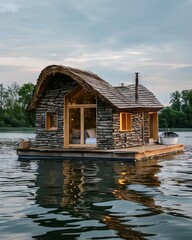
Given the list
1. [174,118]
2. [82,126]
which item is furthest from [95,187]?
[174,118]

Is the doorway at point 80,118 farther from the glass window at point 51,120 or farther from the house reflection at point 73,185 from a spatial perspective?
the house reflection at point 73,185

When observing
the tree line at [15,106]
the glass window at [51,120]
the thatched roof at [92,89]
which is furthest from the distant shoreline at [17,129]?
the glass window at [51,120]

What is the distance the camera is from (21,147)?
67.0ft

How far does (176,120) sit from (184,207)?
208 ft

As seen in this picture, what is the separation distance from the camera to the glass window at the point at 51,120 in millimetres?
21344

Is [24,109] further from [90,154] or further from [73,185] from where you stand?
[73,185]

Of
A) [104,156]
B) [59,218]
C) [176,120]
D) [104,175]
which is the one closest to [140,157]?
[104,156]

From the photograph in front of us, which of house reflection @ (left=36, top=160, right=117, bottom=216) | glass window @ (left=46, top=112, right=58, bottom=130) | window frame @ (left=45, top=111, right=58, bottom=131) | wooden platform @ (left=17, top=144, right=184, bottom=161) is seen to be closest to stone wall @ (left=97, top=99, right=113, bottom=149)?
wooden platform @ (left=17, top=144, right=184, bottom=161)

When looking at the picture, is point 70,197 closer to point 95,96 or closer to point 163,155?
point 95,96

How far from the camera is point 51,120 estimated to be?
71.2ft

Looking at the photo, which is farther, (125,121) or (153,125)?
(153,125)

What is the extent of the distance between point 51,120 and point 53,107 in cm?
93

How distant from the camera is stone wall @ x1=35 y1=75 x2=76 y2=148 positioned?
20766 mm

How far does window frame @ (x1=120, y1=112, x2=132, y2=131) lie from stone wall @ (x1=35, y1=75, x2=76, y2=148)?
285 centimetres
